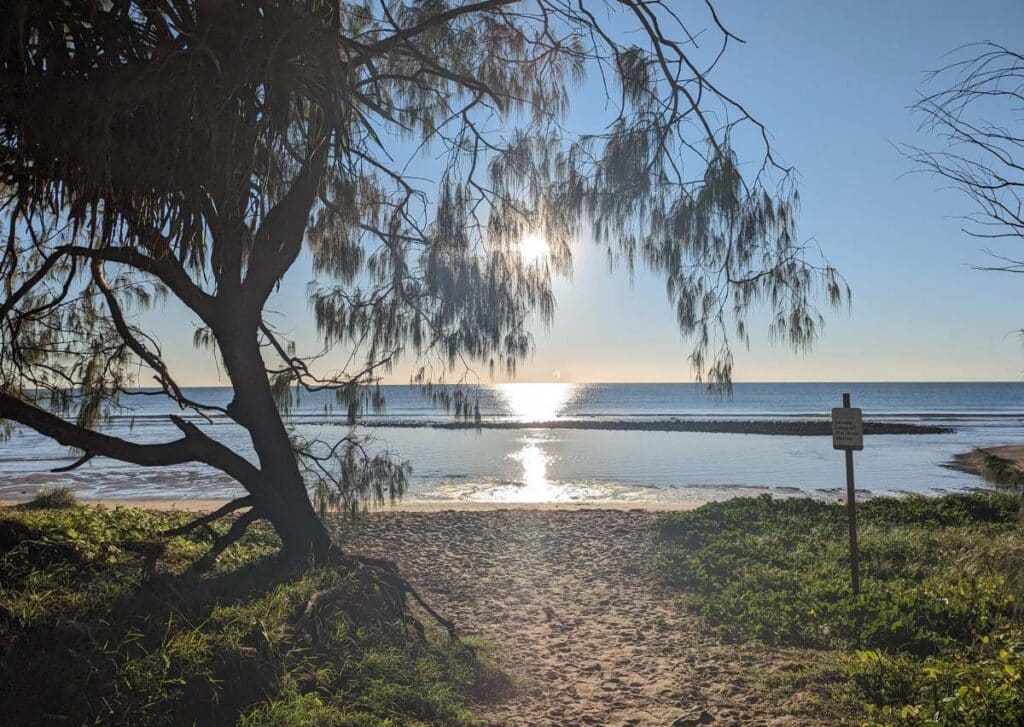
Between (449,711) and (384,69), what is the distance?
5.33m

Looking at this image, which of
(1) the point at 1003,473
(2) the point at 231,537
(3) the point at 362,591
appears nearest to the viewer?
(1) the point at 1003,473

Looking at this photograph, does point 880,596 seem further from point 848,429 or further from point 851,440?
point 848,429

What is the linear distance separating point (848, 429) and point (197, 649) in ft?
18.6

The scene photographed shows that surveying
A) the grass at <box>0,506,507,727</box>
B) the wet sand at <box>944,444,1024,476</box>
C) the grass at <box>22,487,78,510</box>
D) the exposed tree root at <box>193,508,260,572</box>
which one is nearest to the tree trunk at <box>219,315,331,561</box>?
the exposed tree root at <box>193,508,260,572</box>

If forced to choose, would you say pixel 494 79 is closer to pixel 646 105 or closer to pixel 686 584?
pixel 646 105

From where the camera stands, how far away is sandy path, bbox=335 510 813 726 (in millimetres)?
4617

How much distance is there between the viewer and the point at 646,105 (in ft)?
15.0

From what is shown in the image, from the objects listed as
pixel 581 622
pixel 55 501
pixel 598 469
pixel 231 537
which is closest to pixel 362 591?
pixel 231 537

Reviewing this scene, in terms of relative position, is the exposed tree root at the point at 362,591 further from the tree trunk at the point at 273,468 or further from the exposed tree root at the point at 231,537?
the tree trunk at the point at 273,468

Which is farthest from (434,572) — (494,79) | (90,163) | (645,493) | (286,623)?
(645,493)

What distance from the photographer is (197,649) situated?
397 centimetres

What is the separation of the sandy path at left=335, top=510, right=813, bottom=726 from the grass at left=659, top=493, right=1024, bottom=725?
0.38 m

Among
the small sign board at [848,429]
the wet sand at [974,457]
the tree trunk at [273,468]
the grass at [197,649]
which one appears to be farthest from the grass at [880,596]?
the wet sand at [974,457]

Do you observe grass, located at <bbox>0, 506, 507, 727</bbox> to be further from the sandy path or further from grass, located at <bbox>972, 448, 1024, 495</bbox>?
grass, located at <bbox>972, 448, 1024, 495</bbox>
